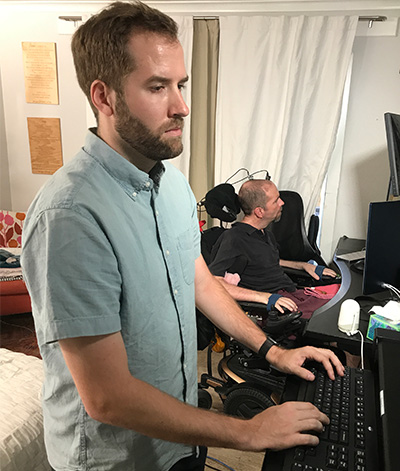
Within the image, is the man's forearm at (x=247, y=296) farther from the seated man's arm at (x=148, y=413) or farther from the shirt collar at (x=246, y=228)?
the seated man's arm at (x=148, y=413)

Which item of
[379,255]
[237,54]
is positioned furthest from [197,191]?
[379,255]

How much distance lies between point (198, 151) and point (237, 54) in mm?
799

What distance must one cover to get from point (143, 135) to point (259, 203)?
5.80 ft

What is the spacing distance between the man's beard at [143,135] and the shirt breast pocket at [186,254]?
0.23m

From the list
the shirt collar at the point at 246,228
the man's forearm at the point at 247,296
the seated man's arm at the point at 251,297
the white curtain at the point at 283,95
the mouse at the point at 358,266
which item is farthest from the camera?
the white curtain at the point at 283,95

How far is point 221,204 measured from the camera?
2.59 m

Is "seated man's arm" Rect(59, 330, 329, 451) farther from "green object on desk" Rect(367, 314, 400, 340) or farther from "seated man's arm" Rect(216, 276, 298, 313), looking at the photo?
"seated man's arm" Rect(216, 276, 298, 313)

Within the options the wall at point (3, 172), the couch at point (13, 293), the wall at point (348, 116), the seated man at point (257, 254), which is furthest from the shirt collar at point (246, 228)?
the wall at point (3, 172)

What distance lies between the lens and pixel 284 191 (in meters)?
3.11

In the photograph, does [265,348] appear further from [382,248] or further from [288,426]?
[382,248]

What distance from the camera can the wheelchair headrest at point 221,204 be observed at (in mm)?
2582

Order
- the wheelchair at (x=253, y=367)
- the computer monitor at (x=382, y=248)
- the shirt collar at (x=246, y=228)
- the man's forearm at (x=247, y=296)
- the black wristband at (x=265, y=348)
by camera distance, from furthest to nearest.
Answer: the shirt collar at (x=246, y=228)
the man's forearm at (x=247, y=296)
the wheelchair at (x=253, y=367)
the computer monitor at (x=382, y=248)
the black wristband at (x=265, y=348)

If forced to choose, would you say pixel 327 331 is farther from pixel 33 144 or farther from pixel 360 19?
pixel 33 144

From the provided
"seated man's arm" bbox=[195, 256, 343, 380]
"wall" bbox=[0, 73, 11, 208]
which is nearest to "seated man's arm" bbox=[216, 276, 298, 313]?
"seated man's arm" bbox=[195, 256, 343, 380]
